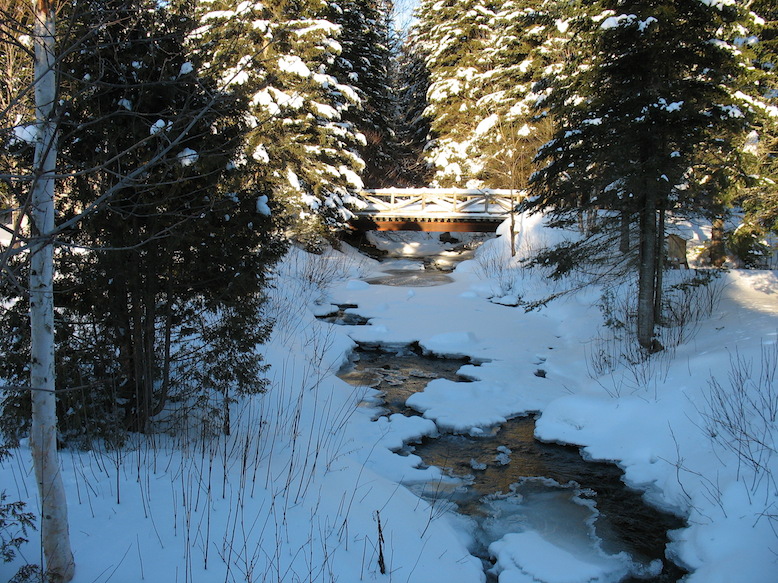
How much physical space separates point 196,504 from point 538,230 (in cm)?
1517

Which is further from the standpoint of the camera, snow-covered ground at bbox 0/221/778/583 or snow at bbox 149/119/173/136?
snow-covered ground at bbox 0/221/778/583

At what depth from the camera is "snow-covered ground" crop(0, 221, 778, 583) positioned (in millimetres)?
3486

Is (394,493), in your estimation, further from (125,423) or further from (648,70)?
(648,70)

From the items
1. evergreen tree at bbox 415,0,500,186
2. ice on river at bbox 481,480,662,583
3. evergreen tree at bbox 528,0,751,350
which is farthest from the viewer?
evergreen tree at bbox 415,0,500,186

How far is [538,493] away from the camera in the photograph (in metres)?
5.42

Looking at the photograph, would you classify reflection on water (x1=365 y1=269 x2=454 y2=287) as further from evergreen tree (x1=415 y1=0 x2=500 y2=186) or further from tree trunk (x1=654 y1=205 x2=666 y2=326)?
tree trunk (x1=654 y1=205 x2=666 y2=326)

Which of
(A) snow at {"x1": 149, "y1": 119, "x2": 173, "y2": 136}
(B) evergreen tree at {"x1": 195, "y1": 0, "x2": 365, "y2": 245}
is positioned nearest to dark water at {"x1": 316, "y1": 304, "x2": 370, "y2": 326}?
(B) evergreen tree at {"x1": 195, "y1": 0, "x2": 365, "y2": 245}

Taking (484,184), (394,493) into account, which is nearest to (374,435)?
(394,493)

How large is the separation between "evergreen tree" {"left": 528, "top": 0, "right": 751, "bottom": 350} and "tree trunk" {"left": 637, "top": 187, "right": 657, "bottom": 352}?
1 centimetres

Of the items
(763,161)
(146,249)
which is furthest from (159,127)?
(763,161)

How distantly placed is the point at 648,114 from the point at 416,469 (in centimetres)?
564

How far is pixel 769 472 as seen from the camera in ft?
14.3

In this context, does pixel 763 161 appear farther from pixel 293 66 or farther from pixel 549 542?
pixel 293 66

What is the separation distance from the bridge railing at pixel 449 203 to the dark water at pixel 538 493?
14.8m
